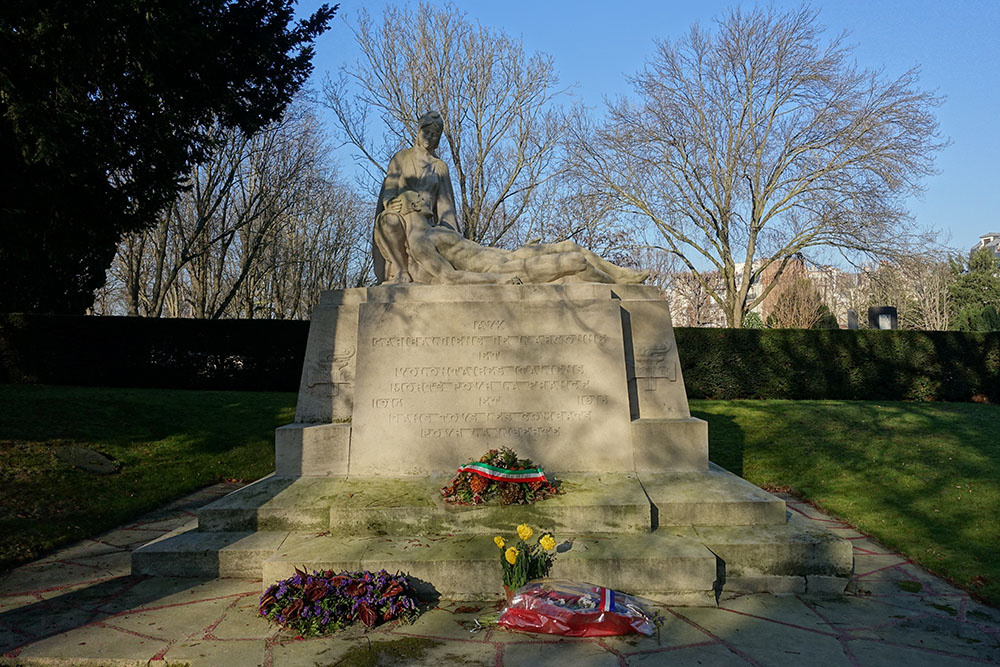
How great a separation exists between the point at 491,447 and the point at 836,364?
1425 centimetres

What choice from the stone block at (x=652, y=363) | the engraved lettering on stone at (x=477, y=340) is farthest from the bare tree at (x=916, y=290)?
the engraved lettering on stone at (x=477, y=340)

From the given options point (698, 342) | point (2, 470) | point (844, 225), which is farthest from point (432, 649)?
point (844, 225)

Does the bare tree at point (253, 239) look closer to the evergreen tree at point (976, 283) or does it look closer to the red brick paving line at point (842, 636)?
the red brick paving line at point (842, 636)

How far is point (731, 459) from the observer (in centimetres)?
1039

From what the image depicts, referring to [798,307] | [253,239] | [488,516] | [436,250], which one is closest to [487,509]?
[488,516]

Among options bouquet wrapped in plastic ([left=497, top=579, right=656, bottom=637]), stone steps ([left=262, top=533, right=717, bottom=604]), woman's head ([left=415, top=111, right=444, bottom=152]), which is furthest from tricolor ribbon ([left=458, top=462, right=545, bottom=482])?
woman's head ([left=415, top=111, right=444, bottom=152])

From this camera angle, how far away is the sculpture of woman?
6844 millimetres

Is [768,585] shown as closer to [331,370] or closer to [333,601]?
[333,601]

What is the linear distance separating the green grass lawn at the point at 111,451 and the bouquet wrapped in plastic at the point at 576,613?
4540mm

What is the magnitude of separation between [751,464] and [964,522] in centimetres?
334

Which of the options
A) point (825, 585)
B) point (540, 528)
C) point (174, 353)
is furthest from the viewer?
point (174, 353)

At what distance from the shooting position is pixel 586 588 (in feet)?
14.2

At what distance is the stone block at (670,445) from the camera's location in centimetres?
608

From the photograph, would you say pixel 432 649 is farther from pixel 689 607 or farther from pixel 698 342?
pixel 698 342
